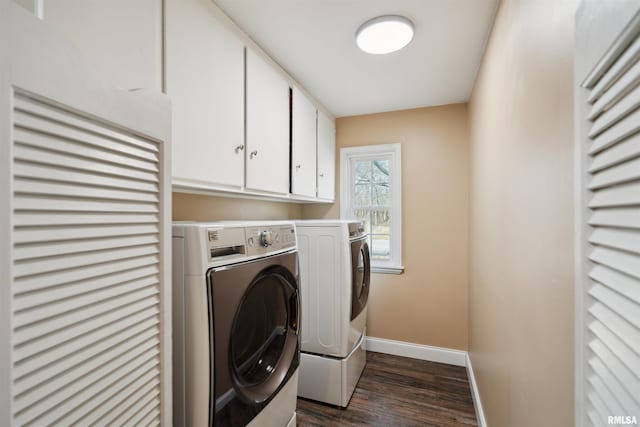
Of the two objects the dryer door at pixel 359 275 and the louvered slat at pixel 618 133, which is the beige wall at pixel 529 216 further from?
the dryer door at pixel 359 275

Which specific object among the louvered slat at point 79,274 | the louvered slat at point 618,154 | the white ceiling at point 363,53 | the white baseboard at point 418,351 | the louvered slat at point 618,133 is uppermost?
the white ceiling at point 363,53

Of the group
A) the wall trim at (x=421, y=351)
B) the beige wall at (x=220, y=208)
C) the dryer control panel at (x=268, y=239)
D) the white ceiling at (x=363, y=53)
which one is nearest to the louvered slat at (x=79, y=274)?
the dryer control panel at (x=268, y=239)

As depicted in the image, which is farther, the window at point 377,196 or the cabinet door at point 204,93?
the window at point 377,196

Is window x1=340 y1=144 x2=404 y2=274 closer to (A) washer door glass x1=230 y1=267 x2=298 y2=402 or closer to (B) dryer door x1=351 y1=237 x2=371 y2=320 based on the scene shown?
(B) dryer door x1=351 y1=237 x2=371 y2=320

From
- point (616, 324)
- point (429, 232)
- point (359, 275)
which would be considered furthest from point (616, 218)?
point (429, 232)

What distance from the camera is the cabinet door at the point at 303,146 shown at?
220cm

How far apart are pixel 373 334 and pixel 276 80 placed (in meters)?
2.52

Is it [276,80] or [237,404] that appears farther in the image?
[276,80]

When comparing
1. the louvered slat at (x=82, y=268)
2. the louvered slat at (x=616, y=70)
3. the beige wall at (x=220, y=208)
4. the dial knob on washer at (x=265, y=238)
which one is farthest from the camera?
the beige wall at (x=220, y=208)

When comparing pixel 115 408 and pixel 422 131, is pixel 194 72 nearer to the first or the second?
pixel 115 408

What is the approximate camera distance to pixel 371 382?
95.7 inches

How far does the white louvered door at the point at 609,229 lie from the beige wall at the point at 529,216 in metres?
0.15

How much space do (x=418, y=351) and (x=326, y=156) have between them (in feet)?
6.79

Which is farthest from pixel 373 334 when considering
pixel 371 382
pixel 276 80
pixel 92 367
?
pixel 92 367
